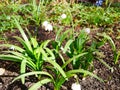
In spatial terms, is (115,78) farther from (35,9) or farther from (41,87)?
(35,9)

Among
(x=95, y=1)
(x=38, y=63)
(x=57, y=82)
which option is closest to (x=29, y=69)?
(x=38, y=63)

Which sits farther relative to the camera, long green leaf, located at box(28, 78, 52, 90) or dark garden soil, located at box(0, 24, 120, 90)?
dark garden soil, located at box(0, 24, 120, 90)

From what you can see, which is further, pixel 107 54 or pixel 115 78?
pixel 107 54

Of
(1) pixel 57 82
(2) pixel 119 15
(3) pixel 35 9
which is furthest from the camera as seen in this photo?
(2) pixel 119 15

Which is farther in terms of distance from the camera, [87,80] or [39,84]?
[87,80]

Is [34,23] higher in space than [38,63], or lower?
higher

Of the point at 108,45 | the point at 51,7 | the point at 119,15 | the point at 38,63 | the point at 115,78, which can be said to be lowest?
the point at 115,78

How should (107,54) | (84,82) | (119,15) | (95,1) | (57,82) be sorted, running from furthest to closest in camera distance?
(95,1) → (119,15) → (107,54) → (84,82) → (57,82)

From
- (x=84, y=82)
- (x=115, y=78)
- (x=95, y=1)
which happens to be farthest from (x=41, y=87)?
(x=95, y=1)

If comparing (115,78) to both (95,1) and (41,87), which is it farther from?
(95,1)

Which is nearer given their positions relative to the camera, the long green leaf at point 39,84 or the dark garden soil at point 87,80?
the long green leaf at point 39,84
